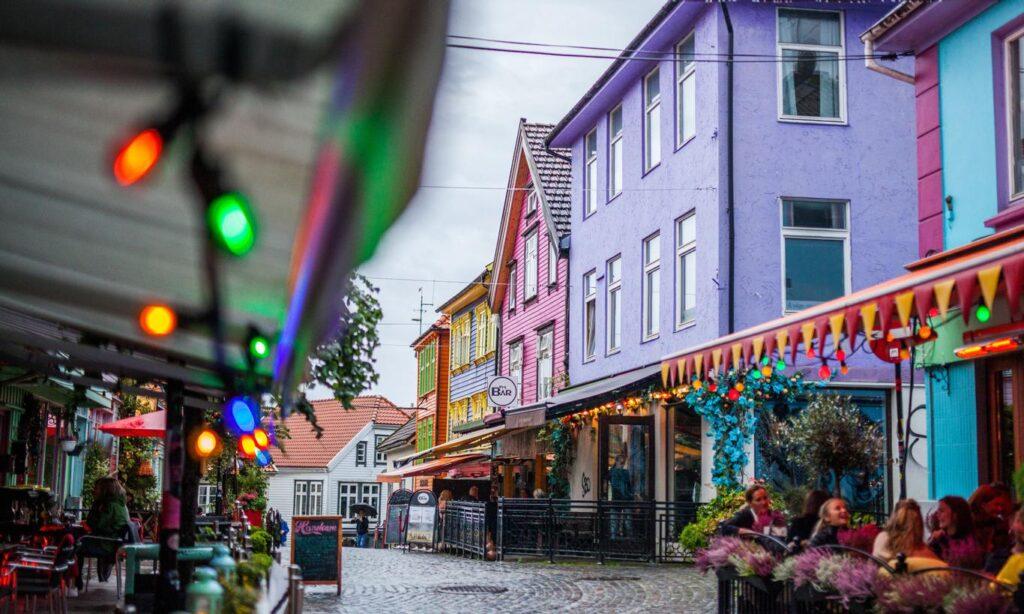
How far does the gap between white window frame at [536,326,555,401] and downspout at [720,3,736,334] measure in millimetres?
10537

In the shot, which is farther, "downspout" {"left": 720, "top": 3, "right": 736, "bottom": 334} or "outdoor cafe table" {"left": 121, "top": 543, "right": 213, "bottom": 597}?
"downspout" {"left": 720, "top": 3, "right": 736, "bottom": 334}

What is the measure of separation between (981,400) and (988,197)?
6.32ft

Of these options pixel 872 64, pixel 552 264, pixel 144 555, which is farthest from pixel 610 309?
pixel 144 555

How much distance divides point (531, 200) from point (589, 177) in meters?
4.86

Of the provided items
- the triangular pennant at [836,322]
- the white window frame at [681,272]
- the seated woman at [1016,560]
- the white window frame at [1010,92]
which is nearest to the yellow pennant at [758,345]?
the triangular pennant at [836,322]

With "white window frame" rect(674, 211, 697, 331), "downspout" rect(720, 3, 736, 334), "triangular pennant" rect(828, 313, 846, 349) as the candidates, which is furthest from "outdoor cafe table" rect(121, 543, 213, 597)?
"white window frame" rect(674, 211, 697, 331)

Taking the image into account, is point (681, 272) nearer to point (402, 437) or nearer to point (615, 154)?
point (615, 154)

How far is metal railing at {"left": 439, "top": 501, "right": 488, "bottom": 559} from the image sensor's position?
22.6m

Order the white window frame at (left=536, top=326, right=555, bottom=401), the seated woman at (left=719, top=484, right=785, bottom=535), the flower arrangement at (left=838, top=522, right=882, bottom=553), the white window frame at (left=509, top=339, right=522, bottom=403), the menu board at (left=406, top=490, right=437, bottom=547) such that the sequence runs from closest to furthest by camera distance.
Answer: the flower arrangement at (left=838, top=522, right=882, bottom=553) < the seated woman at (left=719, top=484, right=785, bottom=535) < the menu board at (left=406, top=490, right=437, bottom=547) < the white window frame at (left=536, top=326, right=555, bottom=401) < the white window frame at (left=509, top=339, right=522, bottom=403)

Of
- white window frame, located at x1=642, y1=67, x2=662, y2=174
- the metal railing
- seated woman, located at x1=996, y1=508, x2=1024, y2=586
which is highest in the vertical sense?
white window frame, located at x1=642, y1=67, x2=662, y2=174

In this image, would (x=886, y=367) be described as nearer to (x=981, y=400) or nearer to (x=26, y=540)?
(x=981, y=400)

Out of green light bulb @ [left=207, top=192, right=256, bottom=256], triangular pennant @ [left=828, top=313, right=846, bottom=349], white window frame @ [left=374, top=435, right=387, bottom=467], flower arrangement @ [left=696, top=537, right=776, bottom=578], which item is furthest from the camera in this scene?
white window frame @ [left=374, top=435, right=387, bottom=467]

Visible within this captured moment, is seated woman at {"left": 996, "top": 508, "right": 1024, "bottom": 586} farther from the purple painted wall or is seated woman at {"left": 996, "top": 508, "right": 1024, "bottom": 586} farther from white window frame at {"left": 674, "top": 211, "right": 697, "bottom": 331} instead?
white window frame at {"left": 674, "top": 211, "right": 697, "bottom": 331}

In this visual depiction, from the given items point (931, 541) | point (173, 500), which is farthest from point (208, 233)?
point (931, 541)
